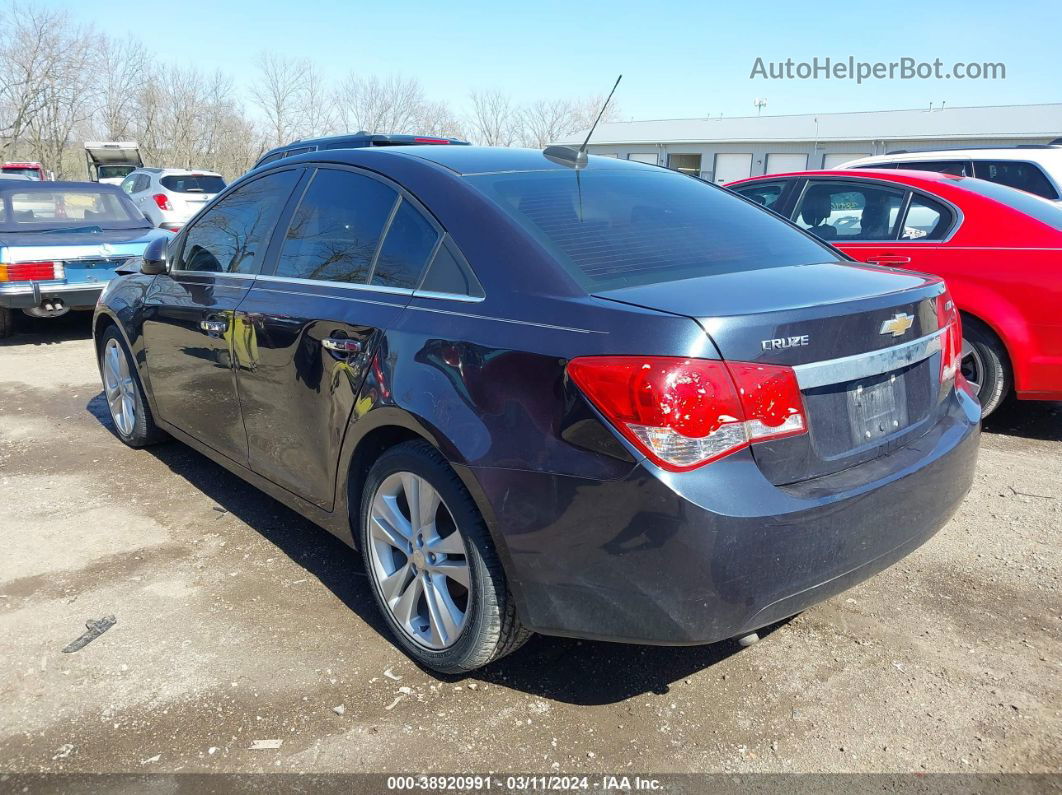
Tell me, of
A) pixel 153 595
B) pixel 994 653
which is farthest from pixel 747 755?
pixel 153 595

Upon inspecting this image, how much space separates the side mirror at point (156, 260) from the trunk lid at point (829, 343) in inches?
115

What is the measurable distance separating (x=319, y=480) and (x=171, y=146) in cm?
5073

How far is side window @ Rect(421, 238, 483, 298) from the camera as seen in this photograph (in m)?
2.50

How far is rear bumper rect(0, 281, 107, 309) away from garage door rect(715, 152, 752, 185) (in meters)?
27.5

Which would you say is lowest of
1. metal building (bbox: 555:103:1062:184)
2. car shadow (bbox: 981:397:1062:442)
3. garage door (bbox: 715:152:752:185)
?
car shadow (bbox: 981:397:1062:442)

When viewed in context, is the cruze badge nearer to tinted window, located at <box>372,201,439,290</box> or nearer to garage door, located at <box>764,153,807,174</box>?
tinted window, located at <box>372,201,439,290</box>

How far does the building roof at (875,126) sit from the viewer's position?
26.2 metres

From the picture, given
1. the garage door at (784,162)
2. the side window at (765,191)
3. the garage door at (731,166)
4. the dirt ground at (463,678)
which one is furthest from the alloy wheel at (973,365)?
the garage door at (731,166)

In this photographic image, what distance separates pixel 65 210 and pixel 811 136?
26.4m

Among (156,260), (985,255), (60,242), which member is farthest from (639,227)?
(60,242)

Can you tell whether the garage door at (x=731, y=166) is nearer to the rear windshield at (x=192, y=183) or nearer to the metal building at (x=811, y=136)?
the metal building at (x=811, y=136)

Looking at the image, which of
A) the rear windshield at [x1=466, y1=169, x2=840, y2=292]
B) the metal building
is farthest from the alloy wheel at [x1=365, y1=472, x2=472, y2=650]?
the metal building

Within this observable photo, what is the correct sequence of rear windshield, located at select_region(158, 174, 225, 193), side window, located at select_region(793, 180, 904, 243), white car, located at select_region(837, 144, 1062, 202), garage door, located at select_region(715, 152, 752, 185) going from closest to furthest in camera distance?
1. side window, located at select_region(793, 180, 904, 243)
2. white car, located at select_region(837, 144, 1062, 202)
3. rear windshield, located at select_region(158, 174, 225, 193)
4. garage door, located at select_region(715, 152, 752, 185)

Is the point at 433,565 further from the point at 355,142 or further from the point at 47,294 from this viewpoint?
the point at 355,142
